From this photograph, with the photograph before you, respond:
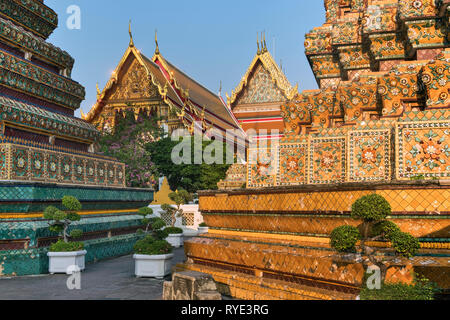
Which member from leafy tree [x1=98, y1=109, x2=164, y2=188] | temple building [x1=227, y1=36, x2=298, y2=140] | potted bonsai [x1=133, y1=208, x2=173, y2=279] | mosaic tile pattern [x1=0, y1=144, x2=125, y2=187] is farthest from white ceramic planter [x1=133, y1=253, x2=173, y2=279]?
temple building [x1=227, y1=36, x2=298, y2=140]

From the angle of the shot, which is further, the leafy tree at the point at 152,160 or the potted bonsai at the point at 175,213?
the leafy tree at the point at 152,160

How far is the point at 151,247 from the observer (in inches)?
337

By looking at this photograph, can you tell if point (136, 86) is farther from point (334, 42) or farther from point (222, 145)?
point (334, 42)

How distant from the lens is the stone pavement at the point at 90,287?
659 centimetres

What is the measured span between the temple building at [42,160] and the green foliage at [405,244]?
6.80 m

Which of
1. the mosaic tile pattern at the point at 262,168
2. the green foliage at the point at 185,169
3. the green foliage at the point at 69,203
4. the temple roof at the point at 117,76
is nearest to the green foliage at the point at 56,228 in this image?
the green foliage at the point at 69,203

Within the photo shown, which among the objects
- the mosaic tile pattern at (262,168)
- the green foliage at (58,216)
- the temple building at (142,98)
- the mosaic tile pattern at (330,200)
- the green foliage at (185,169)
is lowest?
the green foliage at (58,216)

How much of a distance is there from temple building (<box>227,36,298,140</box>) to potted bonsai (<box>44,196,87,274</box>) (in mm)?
A: 23718

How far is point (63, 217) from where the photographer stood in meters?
8.77

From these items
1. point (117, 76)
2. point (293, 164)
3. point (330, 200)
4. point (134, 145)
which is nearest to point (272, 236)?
point (293, 164)

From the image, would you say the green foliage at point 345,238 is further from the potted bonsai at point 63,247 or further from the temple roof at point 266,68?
the temple roof at point 266,68

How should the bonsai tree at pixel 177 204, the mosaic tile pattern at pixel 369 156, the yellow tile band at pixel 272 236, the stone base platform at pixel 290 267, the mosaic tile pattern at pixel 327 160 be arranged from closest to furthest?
the stone base platform at pixel 290 267
the mosaic tile pattern at pixel 369 156
the yellow tile band at pixel 272 236
the mosaic tile pattern at pixel 327 160
the bonsai tree at pixel 177 204

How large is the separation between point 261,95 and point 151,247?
25.5 metres
